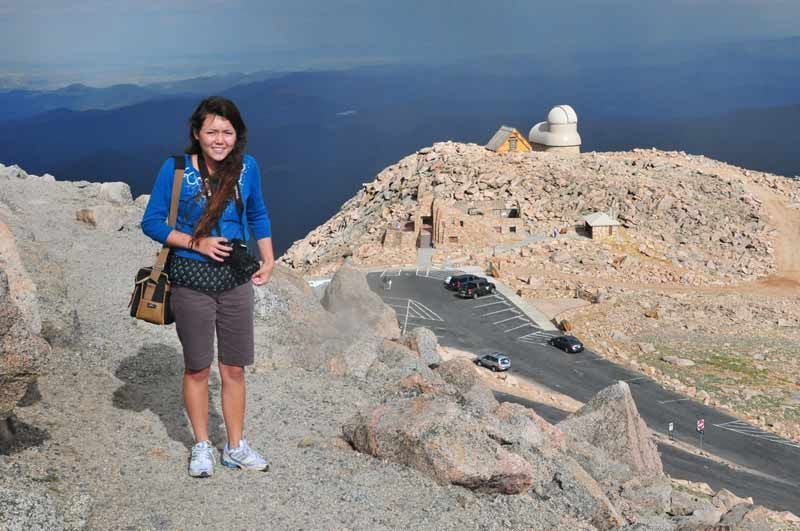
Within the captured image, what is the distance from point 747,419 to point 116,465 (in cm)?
1938

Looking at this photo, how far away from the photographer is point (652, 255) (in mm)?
37531

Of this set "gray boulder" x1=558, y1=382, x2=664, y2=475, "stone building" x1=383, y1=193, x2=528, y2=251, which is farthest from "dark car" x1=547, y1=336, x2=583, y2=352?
"gray boulder" x1=558, y1=382, x2=664, y2=475

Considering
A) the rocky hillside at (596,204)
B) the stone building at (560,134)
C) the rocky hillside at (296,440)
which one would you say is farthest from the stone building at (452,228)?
the rocky hillside at (296,440)

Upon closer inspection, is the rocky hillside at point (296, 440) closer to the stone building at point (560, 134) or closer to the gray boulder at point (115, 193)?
the gray boulder at point (115, 193)

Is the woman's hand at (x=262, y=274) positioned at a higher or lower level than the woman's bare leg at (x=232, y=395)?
higher

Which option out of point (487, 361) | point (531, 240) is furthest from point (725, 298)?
point (487, 361)

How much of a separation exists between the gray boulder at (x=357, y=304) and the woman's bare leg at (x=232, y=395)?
24.4 feet

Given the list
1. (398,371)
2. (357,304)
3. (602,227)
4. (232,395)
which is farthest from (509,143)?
(232,395)

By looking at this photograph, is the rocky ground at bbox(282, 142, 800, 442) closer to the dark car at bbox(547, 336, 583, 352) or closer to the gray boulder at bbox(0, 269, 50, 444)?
the dark car at bbox(547, 336, 583, 352)

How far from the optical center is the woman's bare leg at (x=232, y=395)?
6.45 m

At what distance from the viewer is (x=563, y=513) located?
7.63 meters

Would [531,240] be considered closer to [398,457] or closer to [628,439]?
[628,439]

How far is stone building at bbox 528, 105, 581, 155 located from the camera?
49625 mm

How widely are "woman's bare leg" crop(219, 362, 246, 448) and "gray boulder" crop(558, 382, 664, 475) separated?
6.25m
